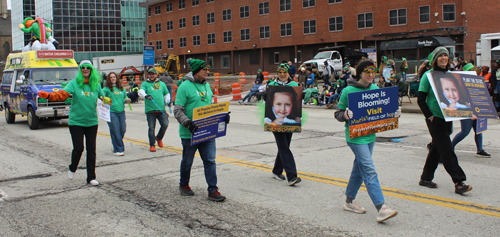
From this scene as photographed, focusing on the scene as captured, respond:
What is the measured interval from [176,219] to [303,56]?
44.2 meters

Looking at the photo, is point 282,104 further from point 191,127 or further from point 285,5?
point 285,5

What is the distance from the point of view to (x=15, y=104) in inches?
641

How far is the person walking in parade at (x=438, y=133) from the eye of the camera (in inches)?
226

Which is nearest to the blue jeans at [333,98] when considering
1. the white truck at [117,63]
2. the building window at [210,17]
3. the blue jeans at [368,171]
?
the blue jeans at [368,171]

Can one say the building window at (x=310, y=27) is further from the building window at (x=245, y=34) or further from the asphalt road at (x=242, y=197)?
the asphalt road at (x=242, y=197)

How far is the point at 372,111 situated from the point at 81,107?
4.41 metres

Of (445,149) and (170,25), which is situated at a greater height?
(170,25)

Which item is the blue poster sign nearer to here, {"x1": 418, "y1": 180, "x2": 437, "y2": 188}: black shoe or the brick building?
the brick building

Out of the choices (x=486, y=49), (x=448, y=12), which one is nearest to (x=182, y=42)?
(x=448, y=12)

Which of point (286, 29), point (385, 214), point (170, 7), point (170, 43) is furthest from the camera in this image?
point (170, 43)

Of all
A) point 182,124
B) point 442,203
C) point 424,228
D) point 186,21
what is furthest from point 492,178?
point 186,21

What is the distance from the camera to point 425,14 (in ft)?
126

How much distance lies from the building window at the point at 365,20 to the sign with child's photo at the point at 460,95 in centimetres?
3703

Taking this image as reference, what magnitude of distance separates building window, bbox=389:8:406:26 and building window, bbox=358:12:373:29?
1926 mm
